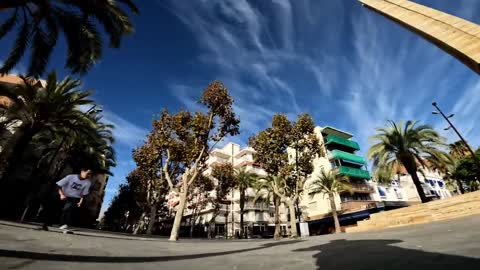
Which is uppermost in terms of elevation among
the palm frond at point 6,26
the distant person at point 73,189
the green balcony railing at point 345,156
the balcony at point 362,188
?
the green balcony railing at point 345,156

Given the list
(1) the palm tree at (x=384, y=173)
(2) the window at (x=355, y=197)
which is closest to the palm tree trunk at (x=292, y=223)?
(1) the palm tree at (x=384, y=173)

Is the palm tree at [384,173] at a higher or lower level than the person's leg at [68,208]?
higher

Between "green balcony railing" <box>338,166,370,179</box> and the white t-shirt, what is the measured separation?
128 feet

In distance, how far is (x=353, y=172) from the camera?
138 feet

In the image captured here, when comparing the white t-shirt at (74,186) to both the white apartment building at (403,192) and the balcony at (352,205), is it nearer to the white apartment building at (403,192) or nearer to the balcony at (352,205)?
the balcony at (352,205)

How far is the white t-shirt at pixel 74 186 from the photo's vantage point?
7.07m

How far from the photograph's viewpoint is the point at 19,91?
15.5 meters

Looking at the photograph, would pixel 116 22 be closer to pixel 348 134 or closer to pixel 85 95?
pixel 85 95

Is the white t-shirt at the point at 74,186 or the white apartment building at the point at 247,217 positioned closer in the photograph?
the white t-shirt at the point at 74,186

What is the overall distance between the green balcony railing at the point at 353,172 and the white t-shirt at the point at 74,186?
3911cm

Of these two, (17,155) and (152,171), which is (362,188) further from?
(17,155)

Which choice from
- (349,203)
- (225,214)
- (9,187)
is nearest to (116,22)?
(9,187)

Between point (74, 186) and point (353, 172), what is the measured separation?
43.7 meters

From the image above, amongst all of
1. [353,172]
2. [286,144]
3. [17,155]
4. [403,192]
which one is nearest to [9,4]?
[17,155]
